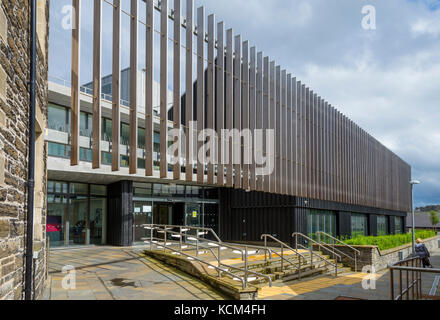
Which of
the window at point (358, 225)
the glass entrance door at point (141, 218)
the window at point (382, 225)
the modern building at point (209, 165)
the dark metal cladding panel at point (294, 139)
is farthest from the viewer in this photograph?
the window at point (382, 225)

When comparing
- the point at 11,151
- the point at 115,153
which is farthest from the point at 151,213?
the point at 11,151

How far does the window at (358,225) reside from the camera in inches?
1070

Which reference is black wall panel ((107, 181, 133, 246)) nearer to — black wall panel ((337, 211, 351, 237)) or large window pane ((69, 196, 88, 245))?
large window pane ((69, 196, 88, 245))

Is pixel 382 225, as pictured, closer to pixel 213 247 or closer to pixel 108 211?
pixel 108 211

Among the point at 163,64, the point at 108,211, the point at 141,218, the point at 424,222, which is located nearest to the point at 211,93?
the point at 163,64

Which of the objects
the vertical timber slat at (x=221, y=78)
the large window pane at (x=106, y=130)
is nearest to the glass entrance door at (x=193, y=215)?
the vertical timber slat at (x=221, y=78)

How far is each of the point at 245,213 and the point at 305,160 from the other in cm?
436

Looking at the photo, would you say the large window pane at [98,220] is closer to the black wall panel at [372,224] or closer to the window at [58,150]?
the window at [58,150]

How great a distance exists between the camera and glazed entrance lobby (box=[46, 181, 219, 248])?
16641 millimetres

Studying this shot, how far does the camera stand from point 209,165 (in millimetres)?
14477

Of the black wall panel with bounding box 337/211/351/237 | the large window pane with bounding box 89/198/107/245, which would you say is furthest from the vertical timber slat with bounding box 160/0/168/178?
the black wall panel with bounding box 337/211/351/237

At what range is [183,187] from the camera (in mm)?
20328
